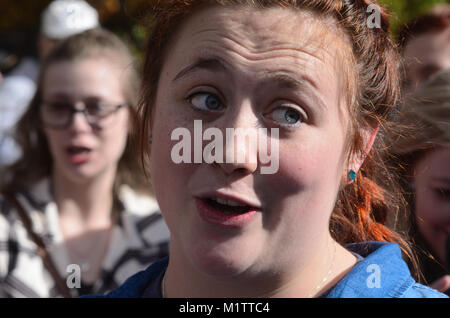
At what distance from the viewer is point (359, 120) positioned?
1.66 meters

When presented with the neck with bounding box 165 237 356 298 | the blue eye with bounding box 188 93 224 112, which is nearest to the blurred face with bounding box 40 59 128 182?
the neck with bounding box 165 237 356 298

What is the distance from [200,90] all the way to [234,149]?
215 millimetres

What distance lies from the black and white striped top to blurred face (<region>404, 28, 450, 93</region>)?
170 centimetres

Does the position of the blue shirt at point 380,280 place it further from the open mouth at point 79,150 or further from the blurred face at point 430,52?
the open mouth at point 79,150

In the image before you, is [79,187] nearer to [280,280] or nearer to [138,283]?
[138,283]

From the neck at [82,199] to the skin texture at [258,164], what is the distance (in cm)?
208

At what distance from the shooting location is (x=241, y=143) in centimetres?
143

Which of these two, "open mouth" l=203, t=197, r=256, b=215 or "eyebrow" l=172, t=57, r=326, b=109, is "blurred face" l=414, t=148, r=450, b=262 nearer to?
"eyebrow" l=172, t=57, r=326, b=109

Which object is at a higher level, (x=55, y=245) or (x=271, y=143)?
(x=271, y=143)

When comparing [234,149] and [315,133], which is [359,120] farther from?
[234,149]

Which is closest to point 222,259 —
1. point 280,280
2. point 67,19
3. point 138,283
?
point 280,280

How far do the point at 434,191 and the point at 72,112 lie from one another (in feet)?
6.78

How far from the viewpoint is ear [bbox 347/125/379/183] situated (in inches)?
66.3
